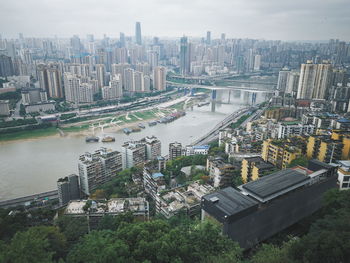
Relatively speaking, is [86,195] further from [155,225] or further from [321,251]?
[321,251]

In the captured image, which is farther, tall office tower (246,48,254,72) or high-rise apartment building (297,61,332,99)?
tall office tower (246,48,254,72)

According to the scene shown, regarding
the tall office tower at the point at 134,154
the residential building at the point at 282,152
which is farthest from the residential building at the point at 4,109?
the residential building at the point at 282,152

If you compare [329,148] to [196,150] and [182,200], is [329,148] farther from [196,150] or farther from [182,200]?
[196,150]

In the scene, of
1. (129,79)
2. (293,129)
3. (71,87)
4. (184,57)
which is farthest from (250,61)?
(293,129)

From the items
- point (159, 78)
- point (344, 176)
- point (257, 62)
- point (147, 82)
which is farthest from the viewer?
point (257, 62)

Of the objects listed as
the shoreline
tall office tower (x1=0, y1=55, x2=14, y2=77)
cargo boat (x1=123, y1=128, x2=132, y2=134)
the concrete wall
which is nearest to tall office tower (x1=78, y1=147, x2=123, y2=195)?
the concrete wall

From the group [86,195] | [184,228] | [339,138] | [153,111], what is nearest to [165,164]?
[86,195]

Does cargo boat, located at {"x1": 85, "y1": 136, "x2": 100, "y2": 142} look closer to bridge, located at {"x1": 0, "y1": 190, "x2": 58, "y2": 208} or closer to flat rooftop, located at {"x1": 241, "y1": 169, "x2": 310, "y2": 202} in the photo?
bridge, located at {"x1": 0, "y1": 190, "x2": 58, "y2": 208}

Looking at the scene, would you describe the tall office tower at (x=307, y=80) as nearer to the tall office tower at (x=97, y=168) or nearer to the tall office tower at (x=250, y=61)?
the tall office tower at (x=97, y=168)
